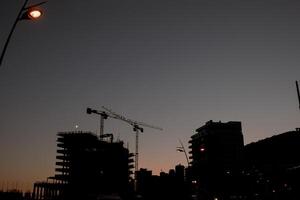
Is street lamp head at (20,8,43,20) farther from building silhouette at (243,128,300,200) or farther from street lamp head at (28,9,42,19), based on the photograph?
building silhouette at (243,128,300,200)

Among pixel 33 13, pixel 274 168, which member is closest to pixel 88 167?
pixel 274 168

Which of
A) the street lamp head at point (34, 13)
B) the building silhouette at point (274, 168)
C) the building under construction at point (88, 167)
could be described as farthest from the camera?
the building under construction at point (88, 167)

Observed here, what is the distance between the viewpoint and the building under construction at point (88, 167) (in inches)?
6029

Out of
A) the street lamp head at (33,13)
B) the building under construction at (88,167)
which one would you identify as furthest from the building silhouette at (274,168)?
the building under construction at (88,167)

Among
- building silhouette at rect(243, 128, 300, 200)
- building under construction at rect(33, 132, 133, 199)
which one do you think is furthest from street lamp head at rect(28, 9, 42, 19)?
building under construction at rect(33, 132, 133, 199)

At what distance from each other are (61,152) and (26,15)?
5936 inches

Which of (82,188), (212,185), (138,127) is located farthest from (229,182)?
(138,127)

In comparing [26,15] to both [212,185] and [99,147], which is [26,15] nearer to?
[212,185]

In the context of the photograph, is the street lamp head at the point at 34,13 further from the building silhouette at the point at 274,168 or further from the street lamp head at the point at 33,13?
the building silhouette at the point at 274,168

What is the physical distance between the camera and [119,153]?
16600 cm

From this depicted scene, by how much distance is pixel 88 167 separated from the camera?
15525cm

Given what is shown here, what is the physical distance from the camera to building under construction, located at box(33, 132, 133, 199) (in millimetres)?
153125

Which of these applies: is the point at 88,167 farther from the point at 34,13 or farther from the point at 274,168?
the point at 34,13

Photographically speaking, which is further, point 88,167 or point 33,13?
point 88,167
